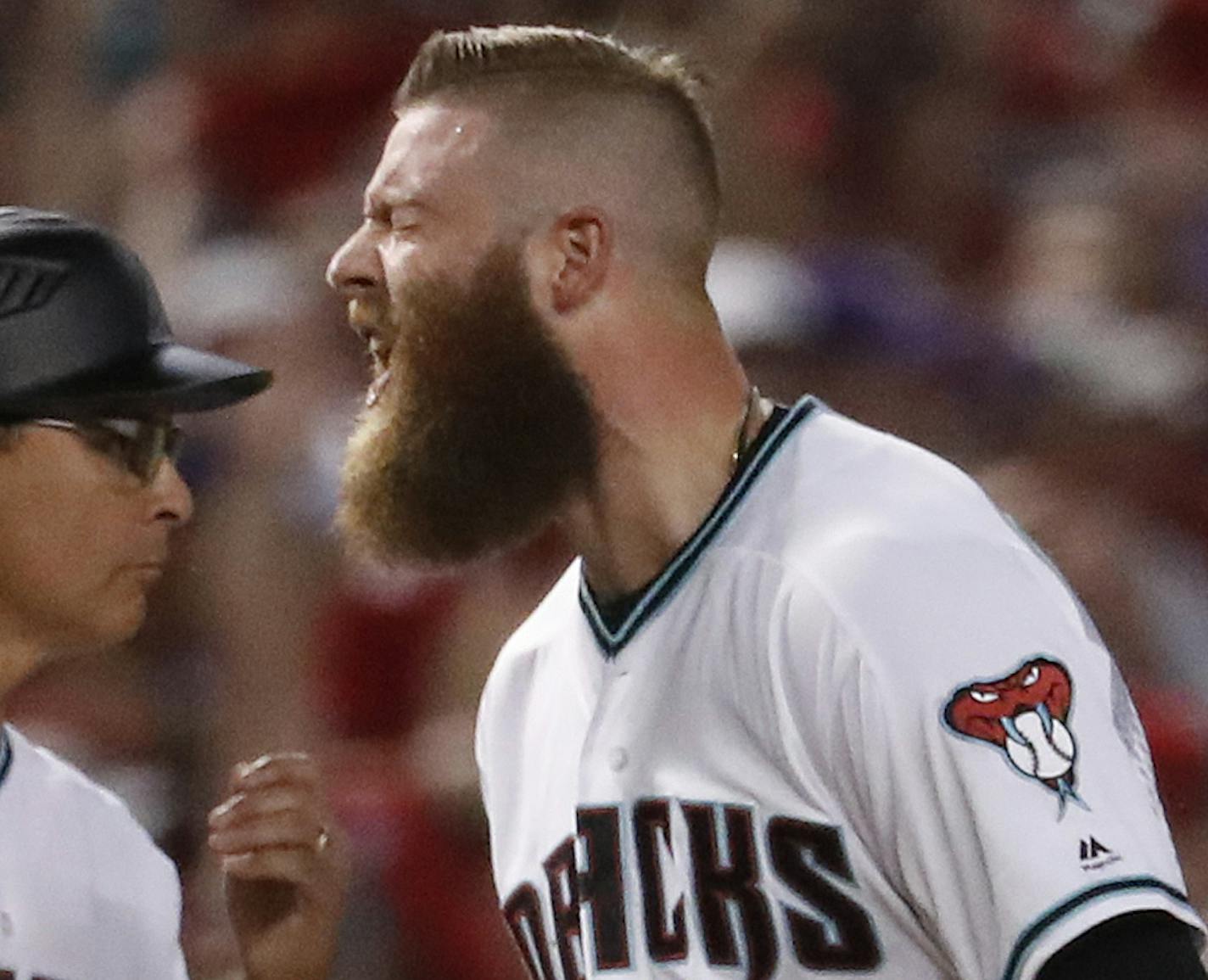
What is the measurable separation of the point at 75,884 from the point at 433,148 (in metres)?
0.91

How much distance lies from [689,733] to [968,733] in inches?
13.5

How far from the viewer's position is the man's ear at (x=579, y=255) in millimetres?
2482

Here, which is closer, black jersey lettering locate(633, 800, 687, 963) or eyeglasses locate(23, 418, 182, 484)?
black jersey lettering locate(633, 800, 687, 963)

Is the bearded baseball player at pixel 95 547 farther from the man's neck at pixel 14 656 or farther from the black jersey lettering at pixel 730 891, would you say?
the black jersey lettering at pixel 730 891

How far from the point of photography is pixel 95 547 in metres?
2.57

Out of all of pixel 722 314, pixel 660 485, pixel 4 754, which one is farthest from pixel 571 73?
pixel 722 314

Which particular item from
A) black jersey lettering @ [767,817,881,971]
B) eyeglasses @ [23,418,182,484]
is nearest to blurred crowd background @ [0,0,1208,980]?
black jersey lettering @ [767,817,881,971]

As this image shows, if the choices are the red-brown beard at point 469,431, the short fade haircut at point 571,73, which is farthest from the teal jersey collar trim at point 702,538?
the short fade haircut at point 571,73

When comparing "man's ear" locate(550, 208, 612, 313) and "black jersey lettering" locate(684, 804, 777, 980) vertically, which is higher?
"man's ear" locate(550, 208, 612, 313)

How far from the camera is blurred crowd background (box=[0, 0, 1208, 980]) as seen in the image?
14.0ft

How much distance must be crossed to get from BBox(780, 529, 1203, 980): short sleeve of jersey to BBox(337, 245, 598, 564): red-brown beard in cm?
41

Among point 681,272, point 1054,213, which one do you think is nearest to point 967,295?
point 1054,213

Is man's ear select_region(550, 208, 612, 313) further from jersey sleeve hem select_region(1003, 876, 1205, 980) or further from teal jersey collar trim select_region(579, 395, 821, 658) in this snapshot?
jersey sleeve hem select_region(1003, 876, 1205, 980)

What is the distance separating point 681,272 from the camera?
2.52 m
